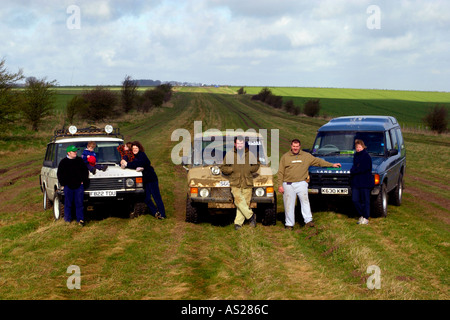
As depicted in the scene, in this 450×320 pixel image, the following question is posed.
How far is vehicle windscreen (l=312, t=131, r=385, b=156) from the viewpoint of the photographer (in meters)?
12.0

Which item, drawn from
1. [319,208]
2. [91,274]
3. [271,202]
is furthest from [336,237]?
[91,274]

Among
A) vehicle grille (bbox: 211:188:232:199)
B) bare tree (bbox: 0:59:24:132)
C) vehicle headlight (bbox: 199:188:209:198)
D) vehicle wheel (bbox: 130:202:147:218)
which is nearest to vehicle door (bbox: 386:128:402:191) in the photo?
vehicle grille (bbox: 211:188:232:199)

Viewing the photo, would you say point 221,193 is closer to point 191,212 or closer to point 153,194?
point 191,212

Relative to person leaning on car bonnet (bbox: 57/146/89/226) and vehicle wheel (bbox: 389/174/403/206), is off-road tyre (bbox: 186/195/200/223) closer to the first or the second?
person leaning on car bonnet (bbox: 57/146/89/226)

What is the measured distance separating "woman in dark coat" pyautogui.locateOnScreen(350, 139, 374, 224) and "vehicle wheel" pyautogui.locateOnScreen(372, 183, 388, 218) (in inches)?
24.3

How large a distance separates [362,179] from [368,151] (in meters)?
2.10

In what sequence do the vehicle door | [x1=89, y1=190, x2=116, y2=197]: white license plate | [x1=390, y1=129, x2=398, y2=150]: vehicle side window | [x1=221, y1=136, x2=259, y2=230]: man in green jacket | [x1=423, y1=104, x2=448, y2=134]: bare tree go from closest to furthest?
[x1=221, y1=136, x2=259, y2=230]: man in green jacket → [x1=89, y1=190, x2=116, y2=197]: white license plate → the vehicle door → [x1=390, y1=129, x2=398, y2=150]: vehicle side window → [x1=423, y1=104, x2=448, y2=134]: bare tree

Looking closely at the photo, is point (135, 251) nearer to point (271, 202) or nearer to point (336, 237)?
point (271, 202)

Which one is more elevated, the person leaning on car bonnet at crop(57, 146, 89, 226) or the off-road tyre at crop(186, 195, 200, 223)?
the person leaning on car bonnet at crop(57, 146, 89, 226)

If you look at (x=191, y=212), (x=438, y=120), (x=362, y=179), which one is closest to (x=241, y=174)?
(x=191, y=212)

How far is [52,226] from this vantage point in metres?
10.0

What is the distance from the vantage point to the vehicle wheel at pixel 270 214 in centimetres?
1005

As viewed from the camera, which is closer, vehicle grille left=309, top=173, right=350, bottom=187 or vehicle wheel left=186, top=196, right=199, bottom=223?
vehicle wheel left=186, top=196, right=199, bottom=223
